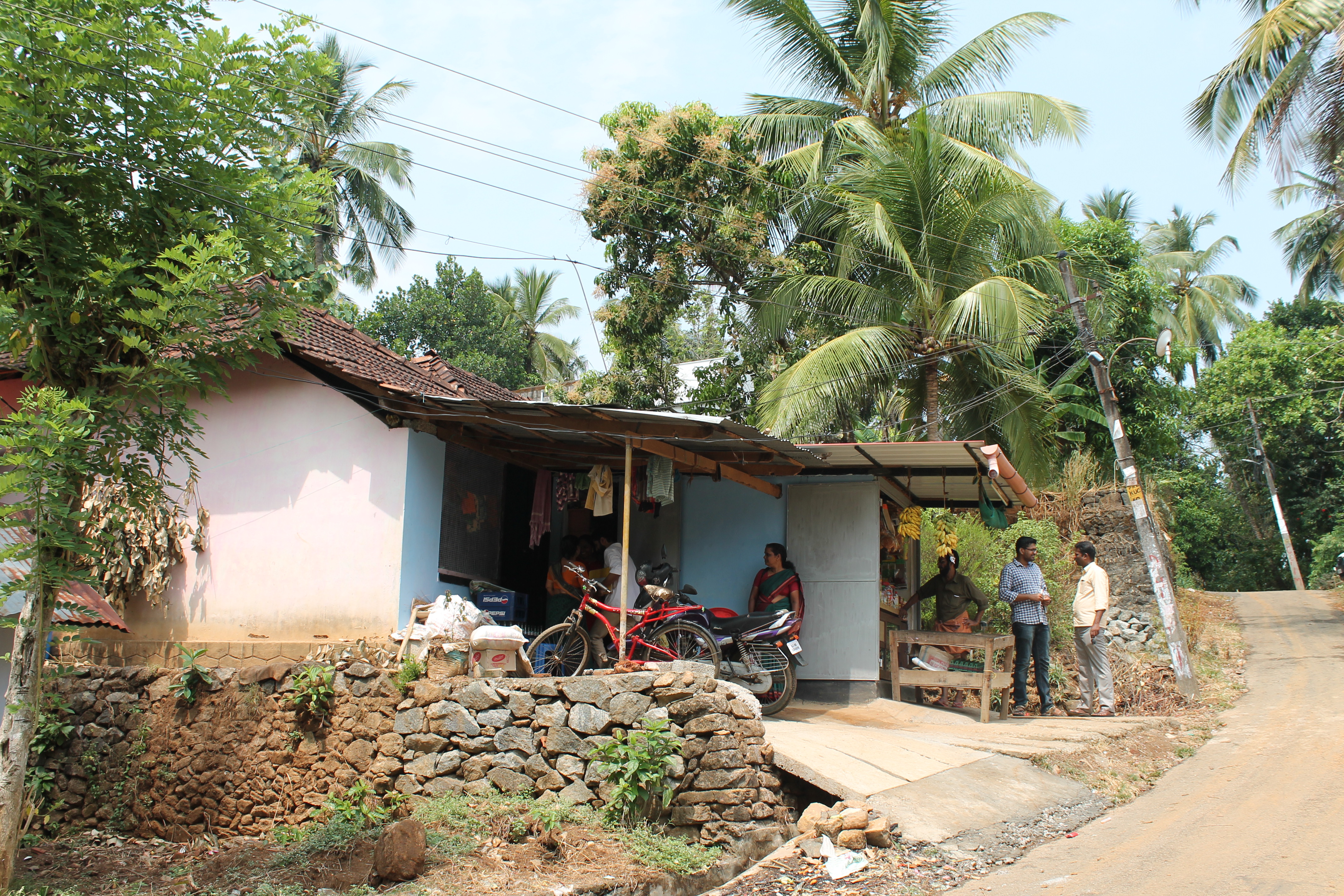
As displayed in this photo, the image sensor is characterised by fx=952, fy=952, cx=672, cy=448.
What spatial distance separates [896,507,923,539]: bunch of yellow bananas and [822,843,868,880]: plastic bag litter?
18.1 ft

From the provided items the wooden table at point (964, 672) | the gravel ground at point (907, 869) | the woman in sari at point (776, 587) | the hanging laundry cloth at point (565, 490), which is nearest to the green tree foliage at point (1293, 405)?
the wooden table at point (964, 672)

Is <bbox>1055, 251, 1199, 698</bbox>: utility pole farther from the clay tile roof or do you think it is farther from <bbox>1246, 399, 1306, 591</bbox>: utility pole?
<bbox>1246, 399, 1306, 591</bbox>: utility pole

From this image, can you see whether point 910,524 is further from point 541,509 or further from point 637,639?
point 541,509

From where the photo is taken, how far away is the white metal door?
1009 centimetres

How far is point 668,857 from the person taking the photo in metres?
6.14

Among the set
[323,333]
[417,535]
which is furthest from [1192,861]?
[323,333]

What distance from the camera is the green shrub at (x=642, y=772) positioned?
6.66 meters

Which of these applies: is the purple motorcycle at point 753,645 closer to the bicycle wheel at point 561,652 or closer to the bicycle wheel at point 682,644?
the bicycle wheel at point 682,644

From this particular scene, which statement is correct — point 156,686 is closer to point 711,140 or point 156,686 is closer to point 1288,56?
point 711,140

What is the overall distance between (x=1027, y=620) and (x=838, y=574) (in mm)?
2061

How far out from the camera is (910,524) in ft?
36.1

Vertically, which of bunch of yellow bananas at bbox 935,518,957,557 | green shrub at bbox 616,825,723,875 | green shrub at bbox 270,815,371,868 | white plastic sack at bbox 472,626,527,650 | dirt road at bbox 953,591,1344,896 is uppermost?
bunch of yellow bananas at bbox 935,518,957,557

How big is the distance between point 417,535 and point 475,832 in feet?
10.5

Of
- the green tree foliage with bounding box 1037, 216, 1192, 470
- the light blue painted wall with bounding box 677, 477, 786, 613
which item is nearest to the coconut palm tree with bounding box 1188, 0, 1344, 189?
the green tree foliage with bounding box 1037, 216, 1192, 470
